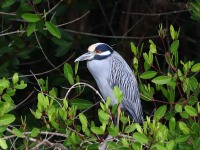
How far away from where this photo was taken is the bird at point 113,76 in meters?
4.05

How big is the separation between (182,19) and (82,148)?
2.26 meters

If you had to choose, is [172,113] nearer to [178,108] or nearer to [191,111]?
[178,108]

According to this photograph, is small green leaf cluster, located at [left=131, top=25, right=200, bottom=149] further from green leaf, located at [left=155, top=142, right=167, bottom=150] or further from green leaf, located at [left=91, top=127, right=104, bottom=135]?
green leaf, located at [left=91, top=127, right=104, bottom=135]

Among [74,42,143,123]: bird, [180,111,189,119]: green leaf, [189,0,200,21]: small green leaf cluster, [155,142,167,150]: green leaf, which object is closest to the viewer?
[155,142,167,150]: green leaf

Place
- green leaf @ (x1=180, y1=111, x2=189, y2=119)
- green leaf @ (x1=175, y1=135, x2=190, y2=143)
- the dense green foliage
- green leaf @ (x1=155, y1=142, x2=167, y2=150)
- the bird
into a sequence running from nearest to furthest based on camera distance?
green leaf @ (x1=155, y1=142, x2=167, y2=150)
the dense green foliage
green leaf @ (x1=175, y1=135, x2=190, y2=143)
green leaf @ (x1=180, y1=111, x2=189, y2=119)
the bird

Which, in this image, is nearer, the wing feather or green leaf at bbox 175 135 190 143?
green leaf at bbox 175 135 190 143

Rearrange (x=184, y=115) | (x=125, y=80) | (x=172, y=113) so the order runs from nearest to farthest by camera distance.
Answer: (x=184, y=115) < (x=172, y=113) < (x=125, y=80)

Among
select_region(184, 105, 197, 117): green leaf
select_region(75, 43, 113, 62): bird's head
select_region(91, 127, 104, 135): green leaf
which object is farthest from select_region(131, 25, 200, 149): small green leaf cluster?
select_region(75, 43, 113, 62): bird's head

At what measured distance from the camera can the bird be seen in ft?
13.3

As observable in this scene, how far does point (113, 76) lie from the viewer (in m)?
4.18

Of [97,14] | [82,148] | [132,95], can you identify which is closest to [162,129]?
[82,148]

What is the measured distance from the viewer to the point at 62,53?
15.3 ft

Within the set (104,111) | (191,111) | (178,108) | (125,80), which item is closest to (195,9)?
(125,80)

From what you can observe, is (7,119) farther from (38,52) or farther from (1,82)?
(38,52)
